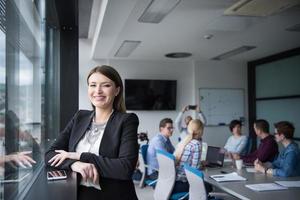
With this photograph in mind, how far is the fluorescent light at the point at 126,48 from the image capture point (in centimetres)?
517

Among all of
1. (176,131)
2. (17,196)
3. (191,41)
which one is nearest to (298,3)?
(191,41)

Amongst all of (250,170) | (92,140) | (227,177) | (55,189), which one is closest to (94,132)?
(92,140)

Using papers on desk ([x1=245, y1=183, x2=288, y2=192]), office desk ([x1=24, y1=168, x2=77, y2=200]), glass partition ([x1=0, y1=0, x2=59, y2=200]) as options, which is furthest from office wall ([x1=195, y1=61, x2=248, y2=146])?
office desk ([x1=24, y1=168, x2=77, y2=200])

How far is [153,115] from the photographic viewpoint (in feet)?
23.1

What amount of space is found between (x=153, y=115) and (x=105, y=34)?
295cm

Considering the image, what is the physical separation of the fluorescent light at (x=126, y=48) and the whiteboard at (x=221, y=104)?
208 centimetres

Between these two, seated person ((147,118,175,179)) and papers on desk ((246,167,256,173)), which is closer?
papers on desk ((246,167,256,173))

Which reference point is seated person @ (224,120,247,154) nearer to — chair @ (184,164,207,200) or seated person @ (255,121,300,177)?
seated person @ (255,121,300,177)

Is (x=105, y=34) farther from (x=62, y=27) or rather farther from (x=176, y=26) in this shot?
(x=62, y=27)

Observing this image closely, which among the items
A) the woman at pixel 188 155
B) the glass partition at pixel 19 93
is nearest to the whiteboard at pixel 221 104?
the woman at pixel 188 155

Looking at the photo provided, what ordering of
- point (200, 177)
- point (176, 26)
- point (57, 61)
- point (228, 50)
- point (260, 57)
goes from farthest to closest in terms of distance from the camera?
point (260, 57)
point (228, 50)
point (176, 26)
point (57, 61)
point (200, 177)

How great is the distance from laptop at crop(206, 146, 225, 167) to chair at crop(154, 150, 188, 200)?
722 millimetres

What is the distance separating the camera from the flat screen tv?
22.3 feet

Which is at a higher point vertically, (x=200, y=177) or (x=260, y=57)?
(x=260, y=57)
